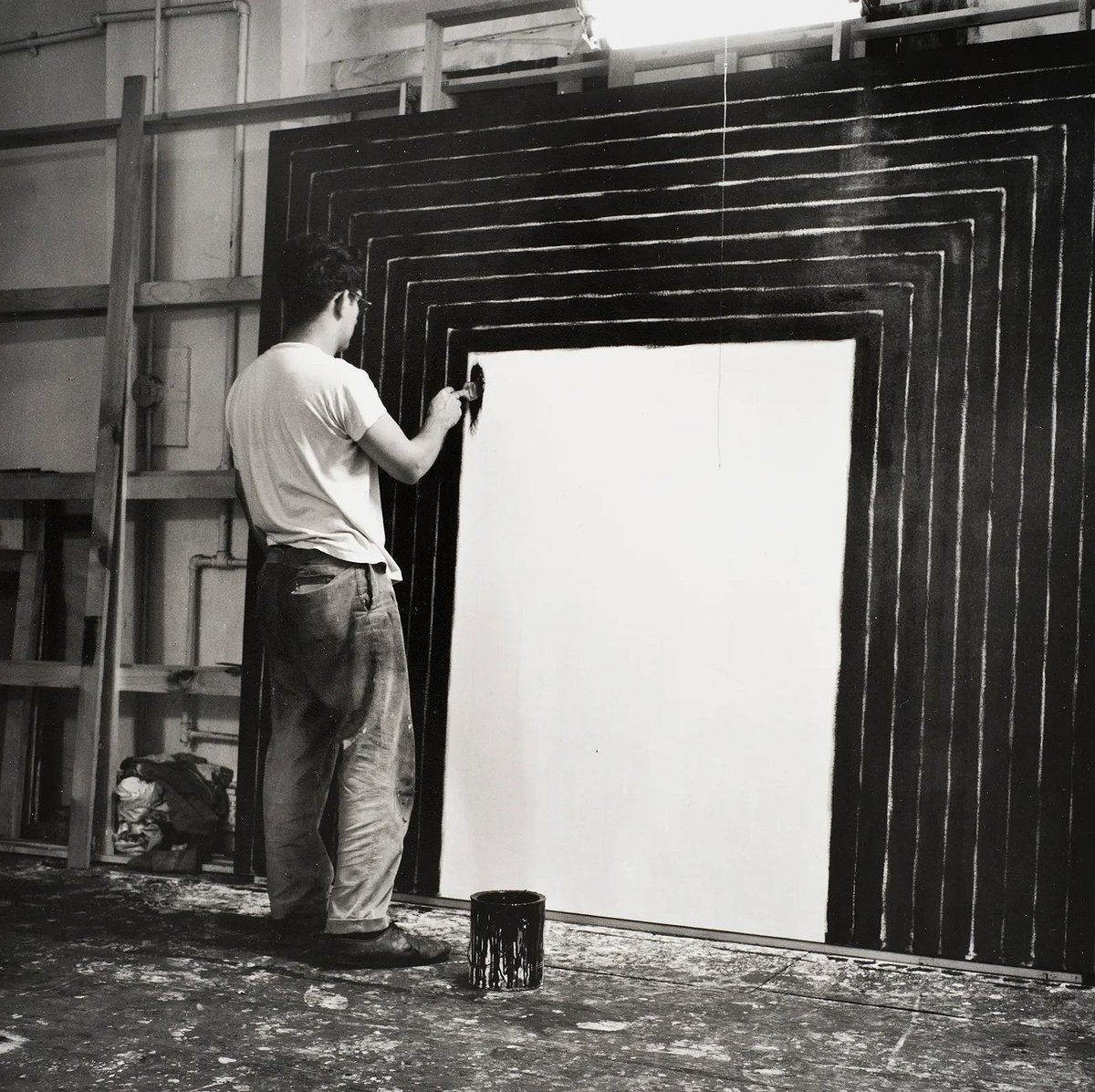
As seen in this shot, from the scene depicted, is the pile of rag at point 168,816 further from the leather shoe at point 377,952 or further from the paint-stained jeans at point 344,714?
the leather shoe at point 377,952

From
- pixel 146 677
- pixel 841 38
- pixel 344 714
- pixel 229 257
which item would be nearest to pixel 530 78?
pixel 841 38

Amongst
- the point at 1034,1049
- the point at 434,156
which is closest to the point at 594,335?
the point at 434,156

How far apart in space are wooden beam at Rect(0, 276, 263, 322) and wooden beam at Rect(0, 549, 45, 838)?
0.77 meters

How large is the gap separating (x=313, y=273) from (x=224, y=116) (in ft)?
3.98

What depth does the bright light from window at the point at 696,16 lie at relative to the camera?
101 inches

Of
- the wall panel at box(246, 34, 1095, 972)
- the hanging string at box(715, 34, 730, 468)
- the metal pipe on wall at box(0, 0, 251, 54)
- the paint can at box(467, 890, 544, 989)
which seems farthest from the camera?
the metal pipe on wall at box(0, 0, 251, 54)

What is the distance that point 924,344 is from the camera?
2.77 m

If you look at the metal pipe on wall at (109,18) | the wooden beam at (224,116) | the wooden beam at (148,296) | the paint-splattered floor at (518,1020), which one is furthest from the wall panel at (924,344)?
the metal pipe on wall at (109,18)

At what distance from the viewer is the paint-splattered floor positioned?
6.67ft

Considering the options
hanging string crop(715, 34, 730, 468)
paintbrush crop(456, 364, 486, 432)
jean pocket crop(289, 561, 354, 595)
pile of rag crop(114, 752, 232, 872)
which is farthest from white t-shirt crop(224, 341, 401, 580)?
pile of rag crop(114, 752, 232, 872)

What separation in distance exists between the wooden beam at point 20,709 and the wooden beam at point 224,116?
131 cm

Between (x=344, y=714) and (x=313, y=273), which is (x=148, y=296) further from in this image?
(x=344, y=714)

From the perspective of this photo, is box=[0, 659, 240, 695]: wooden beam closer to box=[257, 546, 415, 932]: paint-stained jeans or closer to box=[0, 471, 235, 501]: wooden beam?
box=[0, 471, 235, 501]: wooden beam

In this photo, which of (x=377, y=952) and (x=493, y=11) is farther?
(x=493, y=11)
